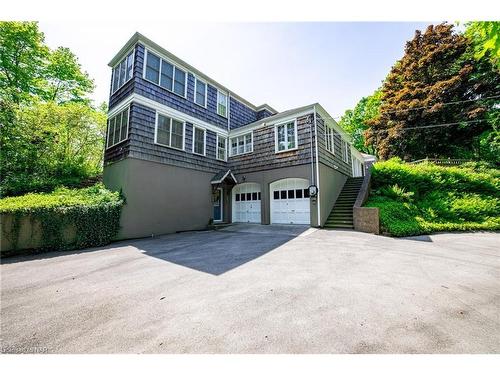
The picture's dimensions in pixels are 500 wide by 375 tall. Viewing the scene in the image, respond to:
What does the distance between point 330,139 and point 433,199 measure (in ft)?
→ 19.3

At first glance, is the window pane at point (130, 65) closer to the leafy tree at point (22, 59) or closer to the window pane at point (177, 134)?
the window pane at point (177, 134)

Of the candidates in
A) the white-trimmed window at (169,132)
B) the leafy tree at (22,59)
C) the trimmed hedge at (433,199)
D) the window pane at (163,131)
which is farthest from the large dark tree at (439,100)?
the leafy tree at (22,59)

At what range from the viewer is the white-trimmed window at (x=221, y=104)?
13789 millimetres

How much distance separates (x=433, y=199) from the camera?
10.3 meters

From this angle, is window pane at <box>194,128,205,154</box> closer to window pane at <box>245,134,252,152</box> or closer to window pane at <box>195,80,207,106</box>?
window pane at <box>195,80,207,106</box>

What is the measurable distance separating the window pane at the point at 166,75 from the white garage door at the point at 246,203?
690 centimetres

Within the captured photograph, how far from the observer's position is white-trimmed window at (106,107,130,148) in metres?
9.98

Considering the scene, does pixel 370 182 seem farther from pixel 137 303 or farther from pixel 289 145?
pixel 137 303

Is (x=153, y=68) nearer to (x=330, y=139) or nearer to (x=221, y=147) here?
(x=221, y=147)

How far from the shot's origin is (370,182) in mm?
12320

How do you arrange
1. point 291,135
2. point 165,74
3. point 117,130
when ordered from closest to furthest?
point 117,130
point 165,74
point 291,135

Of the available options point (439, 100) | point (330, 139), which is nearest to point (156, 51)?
point (330, 139)

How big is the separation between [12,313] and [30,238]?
541cm
